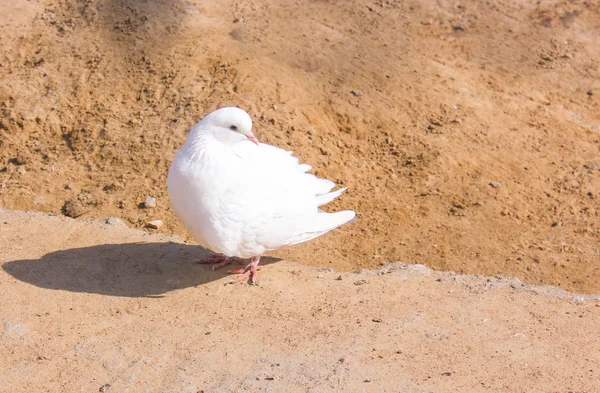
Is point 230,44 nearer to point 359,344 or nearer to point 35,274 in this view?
point 35,274

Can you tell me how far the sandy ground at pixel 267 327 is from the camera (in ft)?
13.1

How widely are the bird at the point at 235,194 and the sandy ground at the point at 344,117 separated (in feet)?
3.52

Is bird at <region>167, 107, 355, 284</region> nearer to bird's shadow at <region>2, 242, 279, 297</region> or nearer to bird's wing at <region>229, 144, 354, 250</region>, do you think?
bird's wing at <region>229, 144, 354, 250</region>

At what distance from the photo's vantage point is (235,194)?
4801 mm

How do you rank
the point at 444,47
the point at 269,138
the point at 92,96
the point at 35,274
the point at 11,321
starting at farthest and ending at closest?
the point at 444,47
the point at 92,96
the point at 269,138
the point at 35,274
the point at 11,321

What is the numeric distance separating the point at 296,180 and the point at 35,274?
1958 mm

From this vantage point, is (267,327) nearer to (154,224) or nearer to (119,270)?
(119,270)

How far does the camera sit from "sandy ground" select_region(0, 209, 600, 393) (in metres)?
4.00

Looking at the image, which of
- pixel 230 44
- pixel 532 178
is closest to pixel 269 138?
pixel 230 44

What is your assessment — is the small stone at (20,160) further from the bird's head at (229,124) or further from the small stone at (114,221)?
the bird's head at (229,124)

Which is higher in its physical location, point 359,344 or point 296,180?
point 296,180

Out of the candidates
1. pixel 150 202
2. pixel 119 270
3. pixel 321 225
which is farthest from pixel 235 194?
pixel 150 202

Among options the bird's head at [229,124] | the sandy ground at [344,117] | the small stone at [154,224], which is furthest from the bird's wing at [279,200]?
the small stone at [154,224]

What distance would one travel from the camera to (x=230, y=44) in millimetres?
7746
